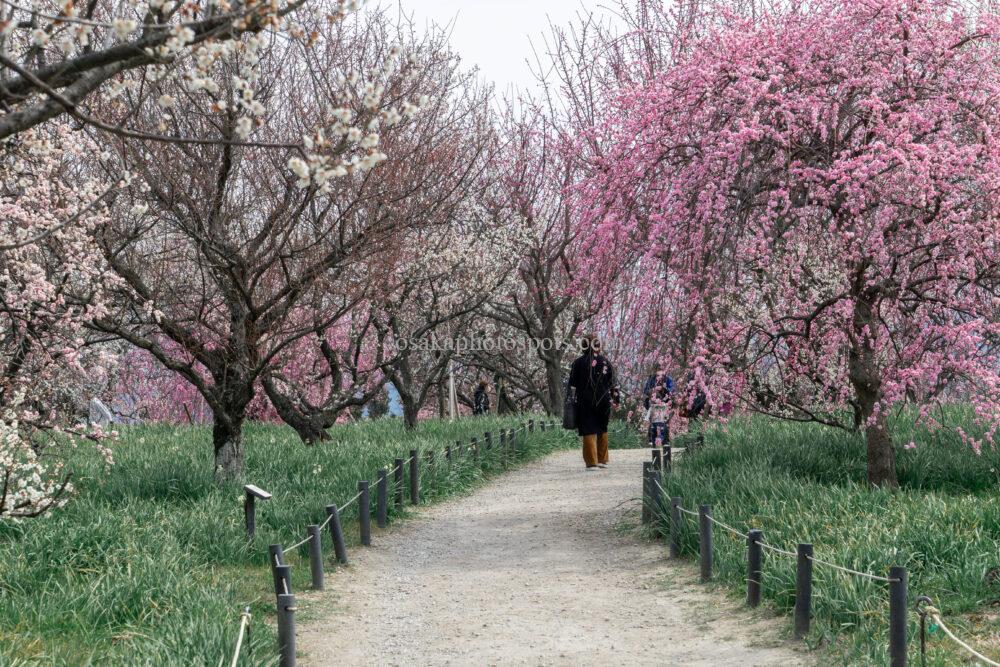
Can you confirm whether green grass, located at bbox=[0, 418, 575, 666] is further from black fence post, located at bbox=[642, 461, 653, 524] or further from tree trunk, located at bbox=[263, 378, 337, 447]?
black fence post, located at bbox=[642, 461, 653, 524]

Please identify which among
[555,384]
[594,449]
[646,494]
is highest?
[555,384]

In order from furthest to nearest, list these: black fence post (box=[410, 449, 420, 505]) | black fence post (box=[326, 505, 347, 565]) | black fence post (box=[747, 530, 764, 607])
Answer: black fence post (box=[410, 449, 420, 505])
black fence post (box=[326, 505, 347, 565])
black fence post (box=[747, 530, 764, 607])

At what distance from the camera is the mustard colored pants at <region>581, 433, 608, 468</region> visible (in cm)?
1495

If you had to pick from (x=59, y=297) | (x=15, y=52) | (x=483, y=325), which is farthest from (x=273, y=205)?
(x=483, y=325)

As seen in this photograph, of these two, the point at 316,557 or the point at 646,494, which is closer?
the point at 316,557

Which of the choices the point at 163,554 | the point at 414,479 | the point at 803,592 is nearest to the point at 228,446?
the point at 414,479

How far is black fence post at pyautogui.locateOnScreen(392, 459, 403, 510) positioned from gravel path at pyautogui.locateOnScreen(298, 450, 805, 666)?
317mm

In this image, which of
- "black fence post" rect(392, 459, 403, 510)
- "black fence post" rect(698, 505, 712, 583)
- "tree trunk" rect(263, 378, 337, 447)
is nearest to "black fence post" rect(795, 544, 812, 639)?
"black fence post" rect(698, 505, 712, 583)

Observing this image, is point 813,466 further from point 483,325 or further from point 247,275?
point 483,325

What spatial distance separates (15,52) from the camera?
603 centimetres

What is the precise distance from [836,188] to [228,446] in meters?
7.04

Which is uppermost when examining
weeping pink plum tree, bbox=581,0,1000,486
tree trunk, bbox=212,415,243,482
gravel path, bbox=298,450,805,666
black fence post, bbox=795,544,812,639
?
weeping pink plum tree, bbox=581,0,1000,486

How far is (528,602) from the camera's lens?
756cm

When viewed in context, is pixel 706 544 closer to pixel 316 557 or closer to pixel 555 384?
pixel 316 557
